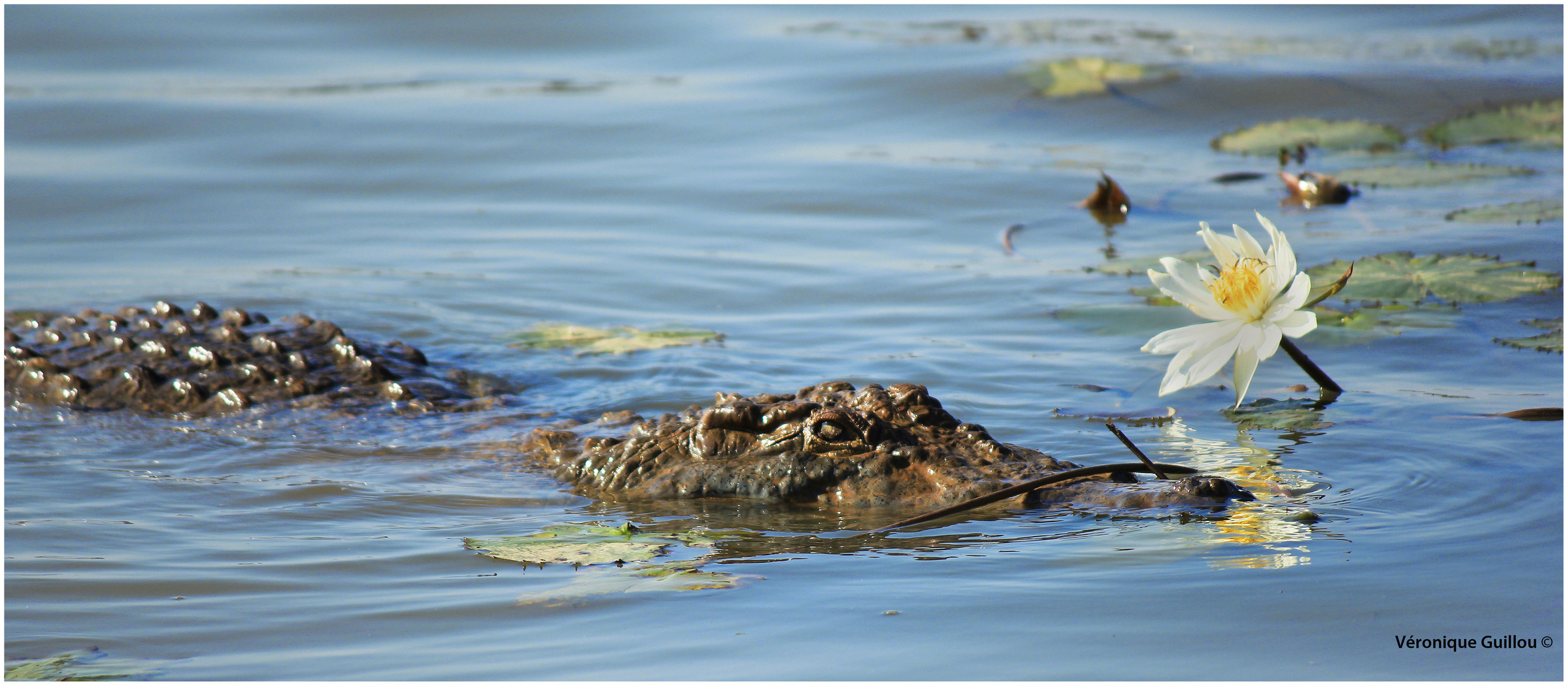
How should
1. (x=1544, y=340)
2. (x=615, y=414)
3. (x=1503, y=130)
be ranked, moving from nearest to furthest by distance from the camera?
(x=615, y=414), (x=1544, y=340), (x=1503, y=130)

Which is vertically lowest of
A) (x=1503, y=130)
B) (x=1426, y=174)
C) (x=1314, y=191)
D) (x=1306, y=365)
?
(x=1306, y=365)

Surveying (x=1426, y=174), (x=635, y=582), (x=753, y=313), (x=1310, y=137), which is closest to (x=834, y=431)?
(x=635, y=582)

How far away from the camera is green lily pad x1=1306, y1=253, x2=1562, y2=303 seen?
4.94m

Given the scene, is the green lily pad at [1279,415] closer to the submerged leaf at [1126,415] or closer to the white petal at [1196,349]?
the submerged leaf at [1126,415]

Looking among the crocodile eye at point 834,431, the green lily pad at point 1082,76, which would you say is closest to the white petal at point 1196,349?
the crocodile eye at point 834,431

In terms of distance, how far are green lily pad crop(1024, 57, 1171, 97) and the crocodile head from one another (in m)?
7.16

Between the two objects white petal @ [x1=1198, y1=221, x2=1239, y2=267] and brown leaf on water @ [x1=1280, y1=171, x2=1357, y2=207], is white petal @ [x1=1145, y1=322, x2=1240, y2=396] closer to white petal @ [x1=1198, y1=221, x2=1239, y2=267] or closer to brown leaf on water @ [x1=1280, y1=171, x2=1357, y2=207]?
white petal @ [x1=1198, y1=221, x2=1239, y2=267]

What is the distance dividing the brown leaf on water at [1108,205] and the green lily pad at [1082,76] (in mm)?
2979

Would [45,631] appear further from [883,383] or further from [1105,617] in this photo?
[883,383]

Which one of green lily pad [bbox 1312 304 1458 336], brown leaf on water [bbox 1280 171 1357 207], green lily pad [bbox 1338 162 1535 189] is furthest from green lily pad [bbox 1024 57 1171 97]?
green lily pad [bbox 1312 304 1458 336]

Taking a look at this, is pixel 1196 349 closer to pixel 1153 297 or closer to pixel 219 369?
pixel 1153 297

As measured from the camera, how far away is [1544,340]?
457 centimetres

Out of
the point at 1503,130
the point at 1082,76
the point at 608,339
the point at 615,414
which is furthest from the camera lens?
the point at 1082,76

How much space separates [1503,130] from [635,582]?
8182mm
